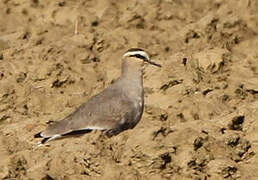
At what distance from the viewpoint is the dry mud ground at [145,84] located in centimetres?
716

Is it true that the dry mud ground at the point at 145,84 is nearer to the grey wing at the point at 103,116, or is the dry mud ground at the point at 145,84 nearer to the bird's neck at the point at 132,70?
the grey wing at the point at 103,116

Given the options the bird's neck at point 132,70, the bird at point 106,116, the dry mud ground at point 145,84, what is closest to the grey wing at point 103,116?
the bird at point 106,116

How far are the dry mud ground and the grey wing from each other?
0.23 m

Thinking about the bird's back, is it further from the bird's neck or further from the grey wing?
the bird's neck

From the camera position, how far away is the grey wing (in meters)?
8.55

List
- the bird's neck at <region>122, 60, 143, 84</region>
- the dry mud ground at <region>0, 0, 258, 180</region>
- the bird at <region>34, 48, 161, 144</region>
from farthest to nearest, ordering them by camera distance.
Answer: the bird's neck at <region>122, 60, 143, 84</region>, the bird at <region>34, 48, 161, 144</region>, the dry mud ground at <region>0, 0, 258, 180</region>

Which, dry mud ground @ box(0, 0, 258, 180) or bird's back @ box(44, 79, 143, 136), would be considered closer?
dry mud ground @ box(0, 0, 258, 180)

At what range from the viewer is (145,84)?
1023 cm

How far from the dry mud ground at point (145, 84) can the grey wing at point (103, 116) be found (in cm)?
23

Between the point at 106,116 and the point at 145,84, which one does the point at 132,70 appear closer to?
the point at 106,116

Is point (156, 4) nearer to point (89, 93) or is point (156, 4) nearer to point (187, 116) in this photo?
point (89, 93)

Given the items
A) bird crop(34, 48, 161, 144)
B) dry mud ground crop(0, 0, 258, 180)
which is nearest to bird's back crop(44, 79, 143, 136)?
bird crop(34, 48, 161, 144)

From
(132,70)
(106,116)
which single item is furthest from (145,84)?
(106,116)

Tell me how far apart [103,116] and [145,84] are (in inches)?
65.4
